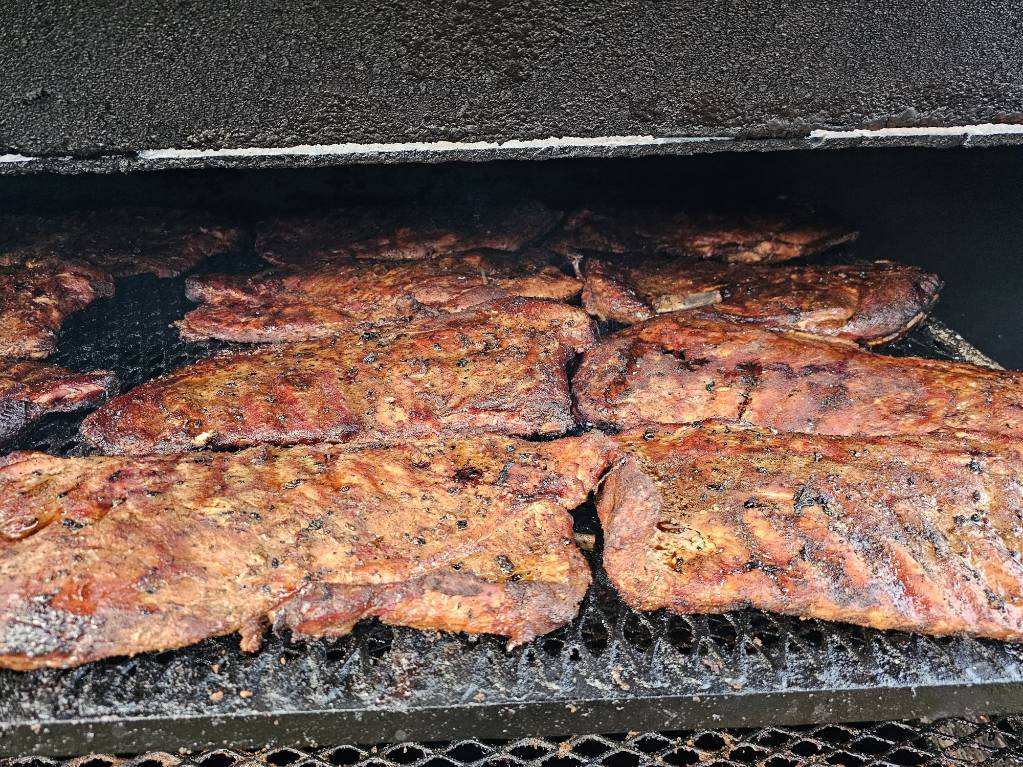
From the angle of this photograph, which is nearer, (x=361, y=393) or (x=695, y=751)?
(x=695, y=751)

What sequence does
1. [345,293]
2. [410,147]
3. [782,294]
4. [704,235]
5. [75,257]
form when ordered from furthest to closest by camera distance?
1. [704,235]
2. [75,257]
3. [345,293]
4. [782,294]
5. [410,147]

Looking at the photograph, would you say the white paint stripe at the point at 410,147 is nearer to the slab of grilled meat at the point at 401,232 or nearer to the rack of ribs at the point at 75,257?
the rack of ribs at the point at 75,257

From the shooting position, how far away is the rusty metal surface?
6.98ft

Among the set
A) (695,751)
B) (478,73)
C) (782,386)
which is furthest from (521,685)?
(478,73)

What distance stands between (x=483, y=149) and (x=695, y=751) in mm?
2032

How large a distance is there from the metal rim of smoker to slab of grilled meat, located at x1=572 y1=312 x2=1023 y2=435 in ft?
2.60

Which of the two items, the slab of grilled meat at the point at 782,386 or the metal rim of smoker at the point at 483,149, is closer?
the metal rim of smoker at the point at 483,149

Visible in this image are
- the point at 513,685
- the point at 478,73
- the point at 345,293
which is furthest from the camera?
the point at 345,293

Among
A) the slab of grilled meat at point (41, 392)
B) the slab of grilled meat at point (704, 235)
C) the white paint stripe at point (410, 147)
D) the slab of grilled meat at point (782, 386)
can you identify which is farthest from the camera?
the slab of grilled meat at point (704, 235)

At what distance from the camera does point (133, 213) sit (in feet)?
14.6

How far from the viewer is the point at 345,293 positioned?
349 cm

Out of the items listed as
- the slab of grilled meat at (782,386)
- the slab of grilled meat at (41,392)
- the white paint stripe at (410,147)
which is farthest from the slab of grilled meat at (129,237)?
the slab of grilled meat at (782,386)

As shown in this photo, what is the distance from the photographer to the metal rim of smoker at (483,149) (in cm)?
239

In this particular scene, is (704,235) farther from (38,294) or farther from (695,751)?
(38,294)
